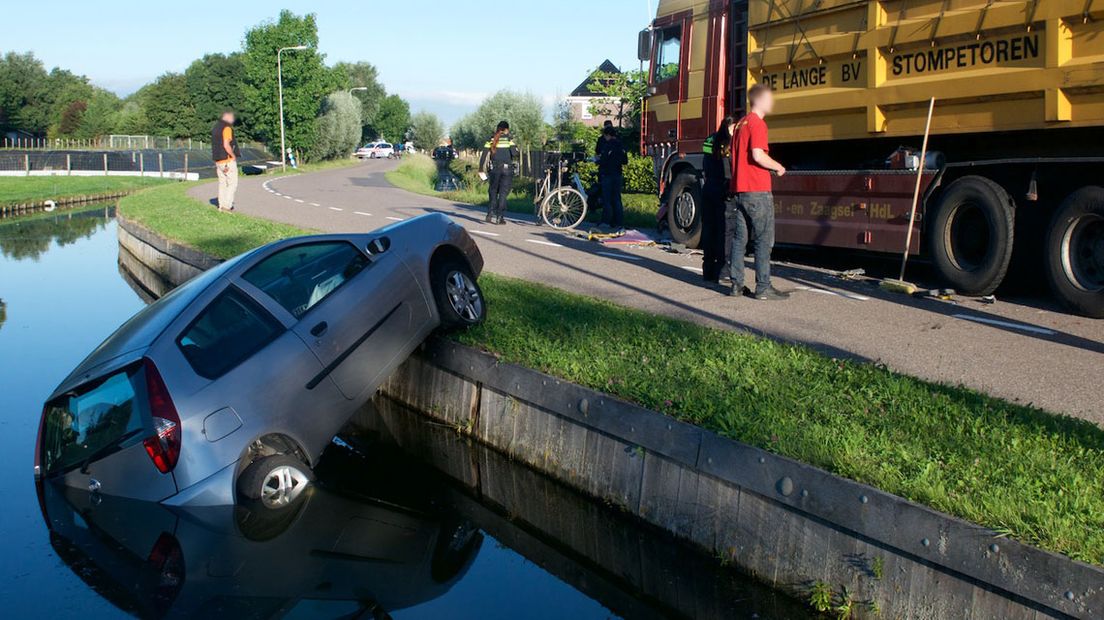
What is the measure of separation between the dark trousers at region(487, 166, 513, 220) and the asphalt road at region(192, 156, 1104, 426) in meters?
4.40

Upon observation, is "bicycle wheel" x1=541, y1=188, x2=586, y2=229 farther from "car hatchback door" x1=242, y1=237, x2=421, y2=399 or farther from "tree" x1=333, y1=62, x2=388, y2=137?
"tree" x1=333, y1=62, x2=388, y2=137

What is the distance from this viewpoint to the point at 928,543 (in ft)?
14.0

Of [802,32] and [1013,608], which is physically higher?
[802,32]

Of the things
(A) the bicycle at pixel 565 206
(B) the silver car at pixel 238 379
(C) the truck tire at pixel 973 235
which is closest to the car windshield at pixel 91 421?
(B) the silver car at pixel 238 379

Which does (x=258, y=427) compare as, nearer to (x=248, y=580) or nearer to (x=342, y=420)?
(x=342, y=420)

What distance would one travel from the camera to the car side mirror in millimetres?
7652

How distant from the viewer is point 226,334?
6.44m

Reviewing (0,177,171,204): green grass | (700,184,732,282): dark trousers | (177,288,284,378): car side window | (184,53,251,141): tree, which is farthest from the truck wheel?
(184,53,251,141): tree

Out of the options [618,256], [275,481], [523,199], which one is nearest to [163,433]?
[275,481]

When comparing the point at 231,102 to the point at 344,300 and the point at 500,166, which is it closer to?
the point at 500,166

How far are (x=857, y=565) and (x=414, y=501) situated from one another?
2921mm

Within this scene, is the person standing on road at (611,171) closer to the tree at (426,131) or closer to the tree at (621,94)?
the tree at (621,94)

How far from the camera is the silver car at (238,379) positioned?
5918mm

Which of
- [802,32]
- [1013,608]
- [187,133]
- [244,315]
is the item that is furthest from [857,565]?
[187,133]
